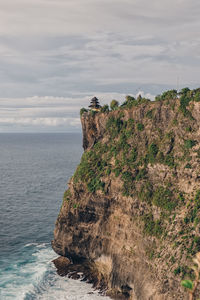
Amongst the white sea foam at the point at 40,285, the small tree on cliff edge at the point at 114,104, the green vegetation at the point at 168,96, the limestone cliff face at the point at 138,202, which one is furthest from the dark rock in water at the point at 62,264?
the green vegetation at the point at 168,96

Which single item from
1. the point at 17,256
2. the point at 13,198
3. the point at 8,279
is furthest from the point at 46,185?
the point at 8,279

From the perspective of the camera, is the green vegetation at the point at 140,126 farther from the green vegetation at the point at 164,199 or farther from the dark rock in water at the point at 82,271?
the dark rock in water at the point at 82,271

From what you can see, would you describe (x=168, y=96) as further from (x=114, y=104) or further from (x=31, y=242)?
(x=31, y=242)

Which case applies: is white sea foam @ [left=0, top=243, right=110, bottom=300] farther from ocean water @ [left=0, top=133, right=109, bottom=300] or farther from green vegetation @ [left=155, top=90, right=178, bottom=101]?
green vegetation @ [left=155, top=90, right=178, bottom=101]

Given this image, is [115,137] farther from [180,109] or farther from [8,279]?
[8,279]

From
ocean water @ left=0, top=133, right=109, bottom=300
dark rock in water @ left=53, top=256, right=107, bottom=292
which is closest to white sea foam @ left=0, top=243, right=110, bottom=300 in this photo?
ocean water @ left=0, top=133, right=109, bottom=300

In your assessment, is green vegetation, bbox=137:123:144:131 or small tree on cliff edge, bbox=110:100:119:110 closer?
green vegetation, bbox=137:123:144:131

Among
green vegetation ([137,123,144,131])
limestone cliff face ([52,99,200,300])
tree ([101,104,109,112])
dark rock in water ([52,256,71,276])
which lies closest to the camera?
limestone cliff face ([52,99,200,300])

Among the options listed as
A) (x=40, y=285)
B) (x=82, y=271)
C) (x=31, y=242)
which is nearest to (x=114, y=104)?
(x=82, y=271)
